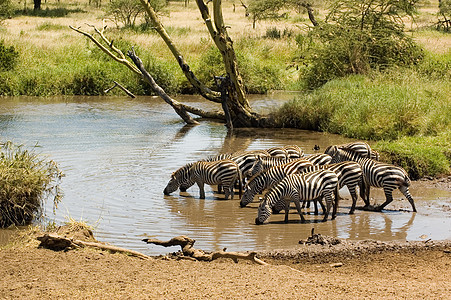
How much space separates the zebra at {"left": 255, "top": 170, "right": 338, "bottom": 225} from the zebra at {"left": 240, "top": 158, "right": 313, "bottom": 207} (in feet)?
2.88

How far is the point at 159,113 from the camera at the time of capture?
2777 centimetres

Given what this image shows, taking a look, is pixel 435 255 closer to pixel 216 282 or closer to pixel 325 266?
pixel 325 266

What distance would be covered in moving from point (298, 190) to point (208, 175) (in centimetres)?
245

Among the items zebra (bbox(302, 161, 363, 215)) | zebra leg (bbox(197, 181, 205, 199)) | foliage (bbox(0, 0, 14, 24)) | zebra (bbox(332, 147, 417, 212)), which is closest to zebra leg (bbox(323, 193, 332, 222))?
zebra (bbox(302, 161, 363, 215))

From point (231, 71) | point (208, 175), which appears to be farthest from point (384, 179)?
point (231, 71)

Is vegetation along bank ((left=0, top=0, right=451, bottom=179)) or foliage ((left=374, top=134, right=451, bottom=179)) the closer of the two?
foliage ((left=374, top=134, right=451, bottom=179))

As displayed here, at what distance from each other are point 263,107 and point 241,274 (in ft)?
66.9

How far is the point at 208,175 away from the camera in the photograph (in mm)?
13281

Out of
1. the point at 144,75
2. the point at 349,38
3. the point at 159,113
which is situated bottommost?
the point at 159,113

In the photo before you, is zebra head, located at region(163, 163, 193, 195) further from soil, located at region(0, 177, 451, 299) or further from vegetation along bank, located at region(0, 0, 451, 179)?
vegetation along bank, located at region(0, 0, 451, 179)

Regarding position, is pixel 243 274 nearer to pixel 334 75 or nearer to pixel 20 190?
pixel 20 190

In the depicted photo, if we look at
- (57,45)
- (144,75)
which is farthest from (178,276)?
(57,45)

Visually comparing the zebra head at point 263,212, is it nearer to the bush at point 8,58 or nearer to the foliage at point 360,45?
the foliage at point 360,45

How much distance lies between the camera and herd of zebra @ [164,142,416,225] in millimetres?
11453
